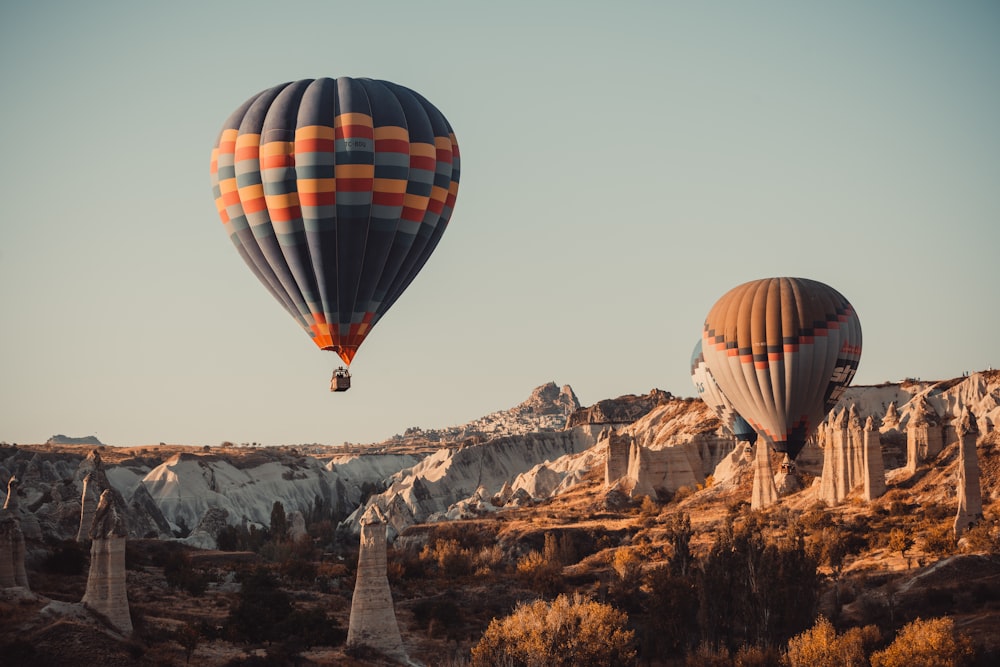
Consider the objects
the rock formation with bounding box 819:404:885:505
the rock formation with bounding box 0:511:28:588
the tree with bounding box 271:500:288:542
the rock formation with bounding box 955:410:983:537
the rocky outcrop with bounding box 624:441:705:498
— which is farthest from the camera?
the tree with bounding box 271:500:288:542

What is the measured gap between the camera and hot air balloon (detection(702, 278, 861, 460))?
59.2 metres

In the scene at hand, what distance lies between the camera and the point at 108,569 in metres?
36.0

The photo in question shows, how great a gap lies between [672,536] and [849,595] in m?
8.43

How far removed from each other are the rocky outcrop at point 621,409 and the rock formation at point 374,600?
4985 inches

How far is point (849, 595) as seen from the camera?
155 ft

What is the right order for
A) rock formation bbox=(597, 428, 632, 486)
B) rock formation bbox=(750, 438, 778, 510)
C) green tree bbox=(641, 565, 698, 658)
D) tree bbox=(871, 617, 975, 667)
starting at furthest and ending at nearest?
rock formation bbox=(597, 428, 632, 486) → rock formation bbox=(750, 438, 778, 510) → green tree bbox=(641, 565, 698, 658) → tree bbox=(871, 617, 975, 667)

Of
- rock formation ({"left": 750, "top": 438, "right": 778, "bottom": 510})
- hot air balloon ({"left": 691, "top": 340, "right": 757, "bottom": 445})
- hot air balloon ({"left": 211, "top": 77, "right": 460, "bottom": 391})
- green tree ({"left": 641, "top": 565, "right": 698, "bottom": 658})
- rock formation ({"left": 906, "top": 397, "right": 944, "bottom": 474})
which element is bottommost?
green tree ({"left": 641, "top": 565, "right": 698, "bottom": 658})

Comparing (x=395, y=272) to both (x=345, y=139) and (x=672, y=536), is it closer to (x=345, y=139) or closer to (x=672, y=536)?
(x=345, y=139)

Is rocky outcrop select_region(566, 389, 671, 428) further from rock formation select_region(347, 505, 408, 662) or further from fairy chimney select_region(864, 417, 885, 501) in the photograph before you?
rock formation select_region(347, 505, 408, 662)

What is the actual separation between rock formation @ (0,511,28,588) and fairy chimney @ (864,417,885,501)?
41.6 m

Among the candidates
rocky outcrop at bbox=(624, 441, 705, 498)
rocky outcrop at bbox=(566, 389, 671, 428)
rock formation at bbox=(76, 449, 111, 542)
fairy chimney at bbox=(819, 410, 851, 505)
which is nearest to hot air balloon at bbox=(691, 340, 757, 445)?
fairy chimney at bbox=(819, 410, 851, 505)

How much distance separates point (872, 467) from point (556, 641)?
1241 inches

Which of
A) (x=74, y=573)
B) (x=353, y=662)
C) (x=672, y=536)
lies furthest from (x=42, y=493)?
(x=353, y=662)

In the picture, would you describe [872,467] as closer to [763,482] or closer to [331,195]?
[763,482]
